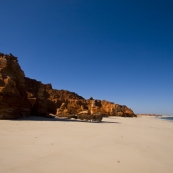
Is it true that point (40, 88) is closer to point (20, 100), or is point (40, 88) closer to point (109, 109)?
point (20, 100)

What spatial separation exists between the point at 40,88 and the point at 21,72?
188 inches

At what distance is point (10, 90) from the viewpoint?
14.7m

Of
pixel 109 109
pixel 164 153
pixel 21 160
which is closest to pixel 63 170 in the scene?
pixel 21 160

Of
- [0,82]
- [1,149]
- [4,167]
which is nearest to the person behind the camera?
[4,167]

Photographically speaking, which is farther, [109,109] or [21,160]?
[109,109]

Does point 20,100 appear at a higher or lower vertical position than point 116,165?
higher

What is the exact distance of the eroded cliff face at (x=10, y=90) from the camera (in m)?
13.6

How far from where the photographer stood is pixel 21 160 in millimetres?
3607

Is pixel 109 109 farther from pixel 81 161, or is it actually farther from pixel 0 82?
pixel 81 161

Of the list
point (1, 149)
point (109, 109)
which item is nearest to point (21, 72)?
point (1, 149)

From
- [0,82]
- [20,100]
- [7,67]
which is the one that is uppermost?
[7,67]

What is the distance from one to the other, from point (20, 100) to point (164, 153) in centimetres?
1441

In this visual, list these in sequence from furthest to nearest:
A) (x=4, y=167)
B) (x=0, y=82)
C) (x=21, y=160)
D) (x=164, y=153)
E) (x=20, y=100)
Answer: (x=20, y=100) < (x=0, y=82) < (x=164, y=153) < (x=21, y=160) < (x=4, y=167)

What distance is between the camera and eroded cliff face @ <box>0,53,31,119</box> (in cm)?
1356
